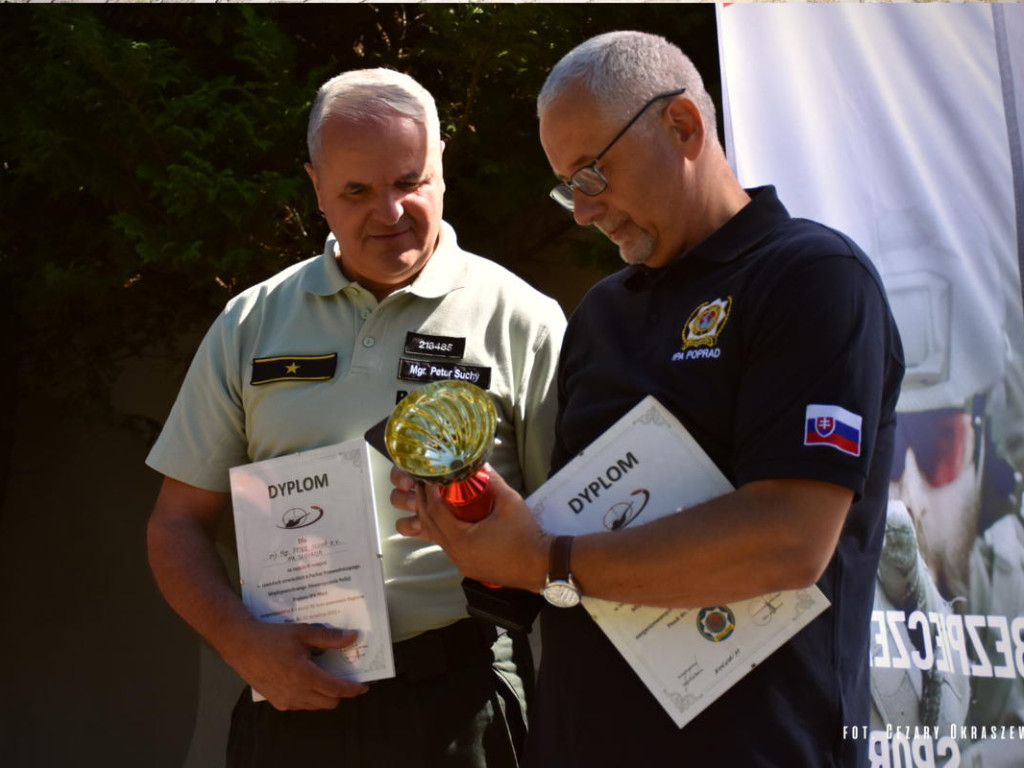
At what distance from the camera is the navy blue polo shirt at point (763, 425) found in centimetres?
172

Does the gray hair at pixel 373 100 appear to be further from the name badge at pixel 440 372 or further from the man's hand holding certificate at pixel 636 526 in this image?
the man's hand holding certificate at pixel 636 526

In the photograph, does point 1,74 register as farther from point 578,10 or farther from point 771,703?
point 771,703

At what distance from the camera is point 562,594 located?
182 centimetres

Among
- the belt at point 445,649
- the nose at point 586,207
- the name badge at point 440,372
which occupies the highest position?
the nose at point 586,207

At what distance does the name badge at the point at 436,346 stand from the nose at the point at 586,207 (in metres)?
0.48

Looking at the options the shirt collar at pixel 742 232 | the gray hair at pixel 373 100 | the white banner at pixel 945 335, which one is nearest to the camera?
the shirt collar at pixel 742 232

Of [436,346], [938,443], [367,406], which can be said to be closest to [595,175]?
[436,346]

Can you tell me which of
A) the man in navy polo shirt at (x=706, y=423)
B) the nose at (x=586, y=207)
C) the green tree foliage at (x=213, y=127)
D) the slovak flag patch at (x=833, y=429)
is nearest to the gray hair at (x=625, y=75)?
the man in navy polo shirt at (x=706, y=423)

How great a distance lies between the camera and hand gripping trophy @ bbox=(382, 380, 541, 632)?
176 cm

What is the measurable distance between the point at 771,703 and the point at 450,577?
81cm

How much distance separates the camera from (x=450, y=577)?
2.38 meters

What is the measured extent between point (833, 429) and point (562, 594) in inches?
19.5

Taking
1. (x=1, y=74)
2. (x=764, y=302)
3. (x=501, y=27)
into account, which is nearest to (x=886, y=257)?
(x=764, y=302)

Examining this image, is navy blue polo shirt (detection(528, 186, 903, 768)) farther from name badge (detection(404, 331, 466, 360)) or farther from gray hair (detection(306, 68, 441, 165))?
gray hair (detection(306, 68, 441, 165))
